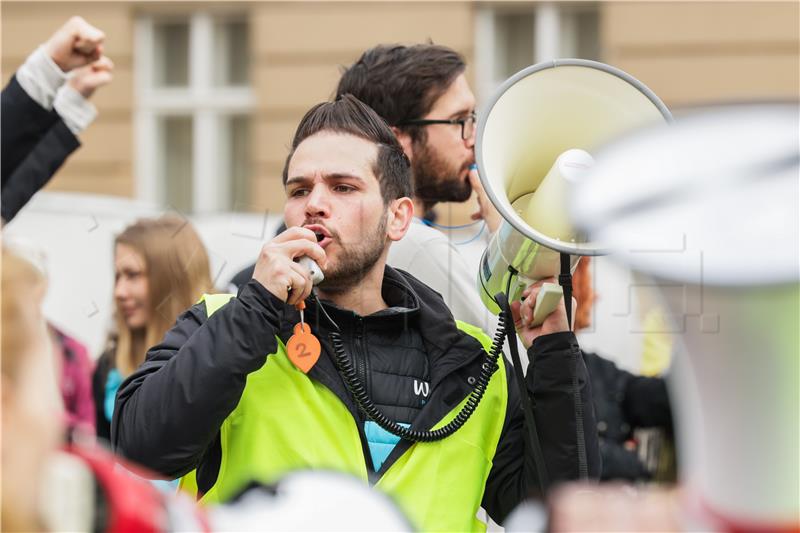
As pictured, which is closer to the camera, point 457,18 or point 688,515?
point 688,515

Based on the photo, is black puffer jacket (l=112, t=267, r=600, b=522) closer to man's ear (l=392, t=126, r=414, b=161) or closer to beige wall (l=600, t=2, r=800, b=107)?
man's ear (l=392, t=126, r=414, b=161)

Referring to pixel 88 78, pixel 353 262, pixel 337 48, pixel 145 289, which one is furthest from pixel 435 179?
pixel 337 48

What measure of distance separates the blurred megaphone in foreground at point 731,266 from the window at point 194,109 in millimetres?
7708

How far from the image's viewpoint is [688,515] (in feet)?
4.62

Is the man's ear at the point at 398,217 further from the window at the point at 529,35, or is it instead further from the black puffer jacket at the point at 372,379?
the window at the point at 529,35

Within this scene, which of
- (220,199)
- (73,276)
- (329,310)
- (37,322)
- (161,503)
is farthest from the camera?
(220,199)

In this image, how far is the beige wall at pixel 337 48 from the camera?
7.52m

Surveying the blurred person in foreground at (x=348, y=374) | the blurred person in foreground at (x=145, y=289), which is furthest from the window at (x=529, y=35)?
the blurred person in foreground at (x=348, y=374)

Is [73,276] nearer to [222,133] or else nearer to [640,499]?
[640,499]

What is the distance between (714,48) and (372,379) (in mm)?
5871

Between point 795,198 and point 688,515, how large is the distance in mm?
405

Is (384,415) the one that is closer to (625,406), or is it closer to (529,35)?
(625,406)

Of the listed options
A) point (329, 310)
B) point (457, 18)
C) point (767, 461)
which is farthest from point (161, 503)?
point (457, 18)

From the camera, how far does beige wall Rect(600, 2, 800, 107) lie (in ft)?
24.3
